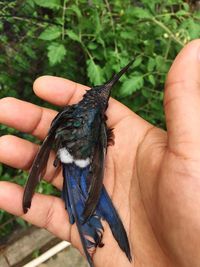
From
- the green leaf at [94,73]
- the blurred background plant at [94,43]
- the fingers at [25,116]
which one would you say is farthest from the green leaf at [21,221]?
the green leaf at [94,73]

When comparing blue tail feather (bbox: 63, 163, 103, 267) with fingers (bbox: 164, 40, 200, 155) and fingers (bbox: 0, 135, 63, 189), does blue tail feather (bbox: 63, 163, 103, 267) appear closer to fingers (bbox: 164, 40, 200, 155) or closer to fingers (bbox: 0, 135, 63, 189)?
fingers (bbox: 0, 135, 63, 189)

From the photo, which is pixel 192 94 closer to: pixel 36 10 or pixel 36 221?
pixel 36 221

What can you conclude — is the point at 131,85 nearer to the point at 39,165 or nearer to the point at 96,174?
the point at 96,174

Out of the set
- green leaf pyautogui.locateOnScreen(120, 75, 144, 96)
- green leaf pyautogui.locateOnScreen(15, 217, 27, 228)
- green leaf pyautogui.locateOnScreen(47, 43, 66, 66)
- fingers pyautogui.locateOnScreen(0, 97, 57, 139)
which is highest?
green leaf pyautogui.locateOnScreen(47, 43, 66, 66)

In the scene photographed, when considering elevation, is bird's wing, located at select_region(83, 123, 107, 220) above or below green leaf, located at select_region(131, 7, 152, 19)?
below

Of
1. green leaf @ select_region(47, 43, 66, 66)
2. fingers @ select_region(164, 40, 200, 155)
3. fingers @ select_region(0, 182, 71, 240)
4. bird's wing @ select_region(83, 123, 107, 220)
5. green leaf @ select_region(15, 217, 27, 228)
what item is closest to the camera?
fingers @ select_region(164, 40, 200, 155)

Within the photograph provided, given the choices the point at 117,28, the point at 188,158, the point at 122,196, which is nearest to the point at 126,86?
the point at 117,28

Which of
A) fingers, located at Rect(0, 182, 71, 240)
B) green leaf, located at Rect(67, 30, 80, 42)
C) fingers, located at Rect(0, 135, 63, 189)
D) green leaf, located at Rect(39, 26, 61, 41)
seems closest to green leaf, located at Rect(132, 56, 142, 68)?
green leaf, located at Rect(67, 30, 80, 42)
